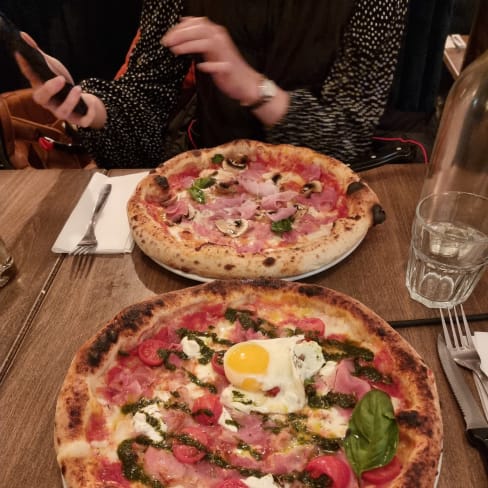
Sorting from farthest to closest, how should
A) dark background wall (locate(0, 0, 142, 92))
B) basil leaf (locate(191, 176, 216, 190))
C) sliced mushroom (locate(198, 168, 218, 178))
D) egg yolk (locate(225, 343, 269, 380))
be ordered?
dark background wall (locate(0, 0, 142, 92))
sliced mushroom (locate(198, 168, 218, 178))
basil leaf (locate(191, 176, 216, 190))
egg yolk (locate(225, 343, 269, 380))

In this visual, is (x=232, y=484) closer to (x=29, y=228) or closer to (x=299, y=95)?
(x=29, y=228)

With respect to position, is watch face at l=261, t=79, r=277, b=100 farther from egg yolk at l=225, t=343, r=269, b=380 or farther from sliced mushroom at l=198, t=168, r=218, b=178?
egg yolk at l=225, t=343, r=269, b=380

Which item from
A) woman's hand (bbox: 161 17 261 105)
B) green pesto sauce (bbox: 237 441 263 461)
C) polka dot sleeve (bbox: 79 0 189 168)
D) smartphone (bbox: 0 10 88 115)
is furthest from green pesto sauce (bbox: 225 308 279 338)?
polka dot sleeve (bbox: 79 0 189 168)

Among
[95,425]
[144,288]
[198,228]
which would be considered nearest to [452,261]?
[198,228]

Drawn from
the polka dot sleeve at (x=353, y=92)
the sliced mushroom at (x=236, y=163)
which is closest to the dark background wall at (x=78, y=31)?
the polka dot sleeve at (x=353, y=92)

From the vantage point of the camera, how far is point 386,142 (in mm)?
3418

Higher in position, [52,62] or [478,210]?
[52,62]

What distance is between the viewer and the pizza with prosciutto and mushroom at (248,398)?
145 centimetres

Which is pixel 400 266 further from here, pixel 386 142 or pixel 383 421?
pixel 386 142

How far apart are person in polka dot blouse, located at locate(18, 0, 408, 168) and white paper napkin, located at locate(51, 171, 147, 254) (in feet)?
1.42

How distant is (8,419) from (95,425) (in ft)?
1.18

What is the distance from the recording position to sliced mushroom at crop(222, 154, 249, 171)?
112 inches

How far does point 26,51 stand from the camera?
2.38 metres

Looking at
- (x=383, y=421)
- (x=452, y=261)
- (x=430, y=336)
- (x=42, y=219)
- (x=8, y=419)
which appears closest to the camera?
(x=383, y=421)
